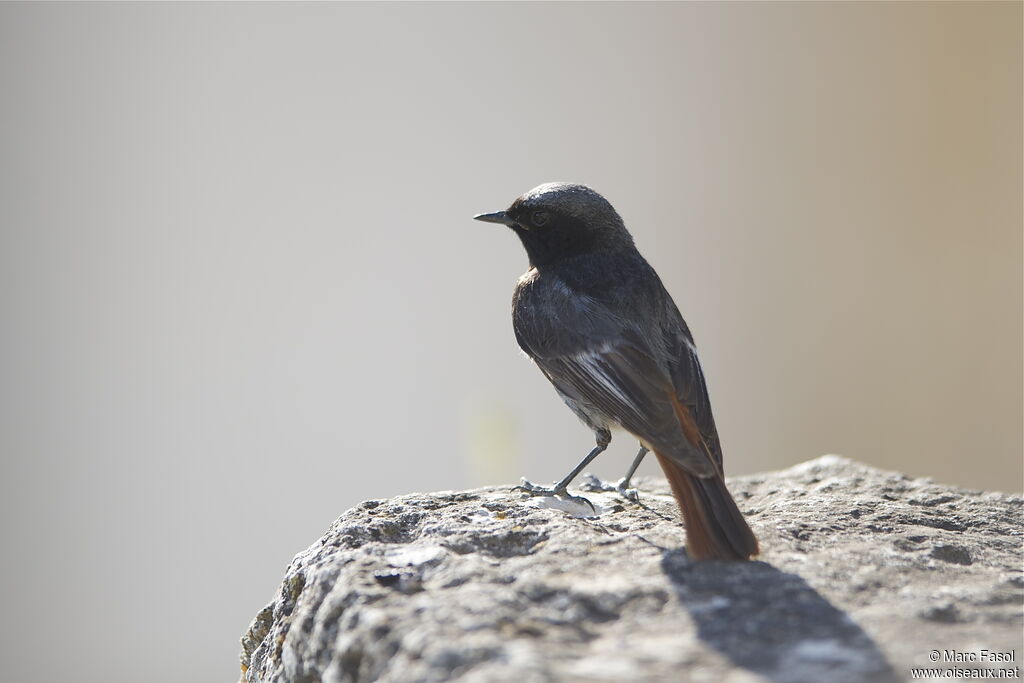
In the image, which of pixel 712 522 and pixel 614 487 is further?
pixel 614 487

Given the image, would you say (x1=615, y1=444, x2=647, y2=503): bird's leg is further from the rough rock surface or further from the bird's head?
the bird's head

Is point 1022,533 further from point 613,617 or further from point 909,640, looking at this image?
point 613,617

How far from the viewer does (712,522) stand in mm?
2838

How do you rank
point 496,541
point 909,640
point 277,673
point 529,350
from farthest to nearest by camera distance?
point 529,350 < point 496,541 < point 277,673 < point 909,640

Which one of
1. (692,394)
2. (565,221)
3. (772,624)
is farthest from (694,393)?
(772,624)

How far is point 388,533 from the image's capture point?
10.3ft

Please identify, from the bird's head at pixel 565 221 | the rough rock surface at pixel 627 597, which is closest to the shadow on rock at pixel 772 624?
the rough rock surface at pixel 627 597

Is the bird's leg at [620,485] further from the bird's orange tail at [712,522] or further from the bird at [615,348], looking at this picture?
the bird's orange tail at [712,522]

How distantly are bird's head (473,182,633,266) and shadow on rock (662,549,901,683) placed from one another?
7.16 ft

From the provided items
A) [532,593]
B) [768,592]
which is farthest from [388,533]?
[768,592]

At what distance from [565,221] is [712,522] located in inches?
84.2

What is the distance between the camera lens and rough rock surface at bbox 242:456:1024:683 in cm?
209

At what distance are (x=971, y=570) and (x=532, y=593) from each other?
4.52ft

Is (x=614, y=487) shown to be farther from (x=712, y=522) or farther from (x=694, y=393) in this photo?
(x=712, y=522)
